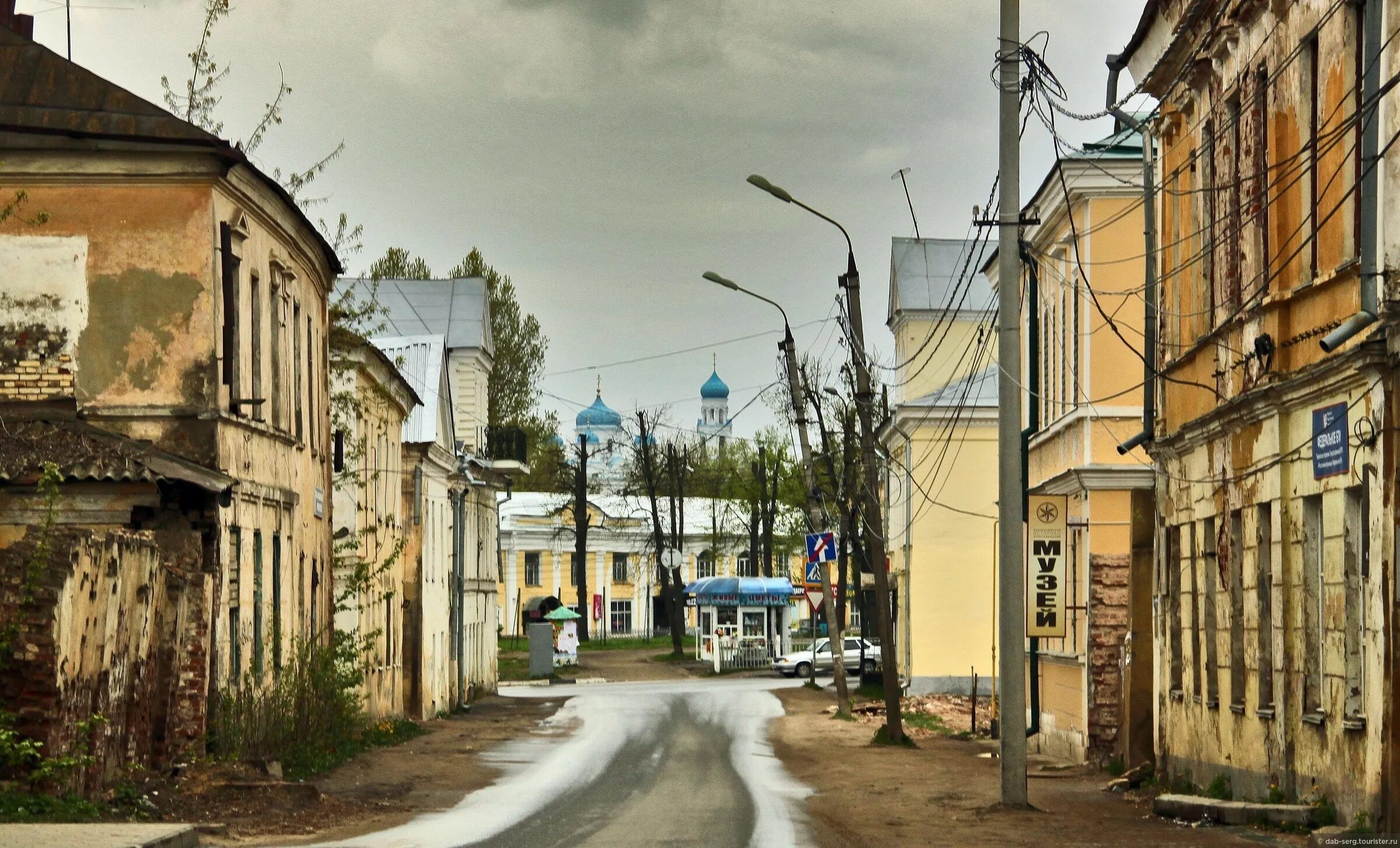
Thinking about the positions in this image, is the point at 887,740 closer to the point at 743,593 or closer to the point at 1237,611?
the point at 1237,611

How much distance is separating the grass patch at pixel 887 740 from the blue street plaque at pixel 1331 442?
15.3m

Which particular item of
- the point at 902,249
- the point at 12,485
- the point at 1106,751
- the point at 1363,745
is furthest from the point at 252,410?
the point at 902,249

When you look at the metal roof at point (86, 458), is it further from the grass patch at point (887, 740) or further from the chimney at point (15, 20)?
the grass patch at point (887, 740)

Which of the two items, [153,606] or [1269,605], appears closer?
[1269,605]

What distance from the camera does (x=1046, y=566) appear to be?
2522 centimetres

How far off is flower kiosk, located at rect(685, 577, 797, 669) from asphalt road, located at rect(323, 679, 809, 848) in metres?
25.0

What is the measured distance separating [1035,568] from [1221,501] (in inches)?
249

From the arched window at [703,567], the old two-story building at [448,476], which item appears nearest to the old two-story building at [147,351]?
the old two-story building at [448,476]

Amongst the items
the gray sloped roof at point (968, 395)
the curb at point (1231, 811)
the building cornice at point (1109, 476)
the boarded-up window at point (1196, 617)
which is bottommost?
the curb at point (1231, 811)

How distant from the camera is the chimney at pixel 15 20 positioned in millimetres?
24375

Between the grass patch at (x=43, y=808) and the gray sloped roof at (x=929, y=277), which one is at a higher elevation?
the gray sloped roof at (x=929, y=277)

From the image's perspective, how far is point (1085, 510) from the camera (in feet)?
87.8

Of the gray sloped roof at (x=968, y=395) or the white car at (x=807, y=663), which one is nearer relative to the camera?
the gray sloped roof at (x=968, y=395)

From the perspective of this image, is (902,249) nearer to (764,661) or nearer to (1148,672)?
(764,661)
